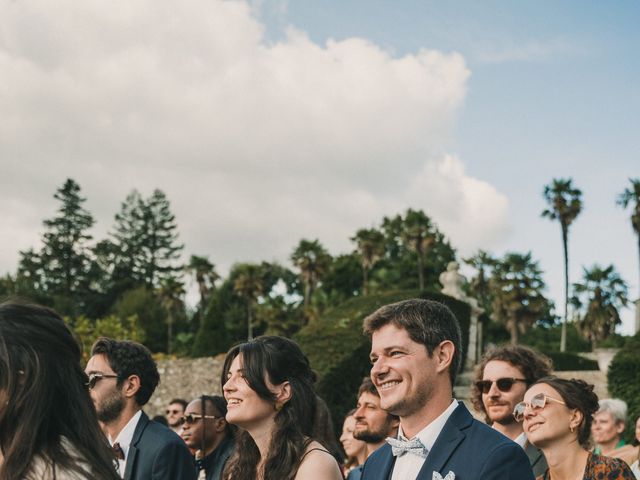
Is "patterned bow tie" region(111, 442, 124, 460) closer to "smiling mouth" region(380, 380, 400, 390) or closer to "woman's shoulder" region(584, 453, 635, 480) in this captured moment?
"smiling mouth" region(380, 380, 400, 390)

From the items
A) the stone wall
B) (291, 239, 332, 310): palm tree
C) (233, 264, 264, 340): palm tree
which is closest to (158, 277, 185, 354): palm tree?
(233, 264, 264, 340): palm tree

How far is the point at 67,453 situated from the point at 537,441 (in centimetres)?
330

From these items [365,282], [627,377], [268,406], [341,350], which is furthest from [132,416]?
[365,282]

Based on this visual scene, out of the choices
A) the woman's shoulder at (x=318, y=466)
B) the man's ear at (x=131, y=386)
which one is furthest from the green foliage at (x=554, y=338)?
the woman's shoulder at (x=318, y=466)

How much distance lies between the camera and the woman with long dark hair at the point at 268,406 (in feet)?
14.1

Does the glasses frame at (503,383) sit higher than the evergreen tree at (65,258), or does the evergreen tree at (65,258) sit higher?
the evergreen tree at (65,258)

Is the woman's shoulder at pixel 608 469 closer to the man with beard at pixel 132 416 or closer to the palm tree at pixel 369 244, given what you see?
the man with beard at pixel 132 416

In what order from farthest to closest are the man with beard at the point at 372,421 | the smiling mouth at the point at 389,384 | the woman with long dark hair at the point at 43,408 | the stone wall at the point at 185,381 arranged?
the stone wall at the point at 185,381 → the man with beard at the point at 372,421 → the smiling mouth at the point at 389,384 → the woman with long dark hair at the point at 43,408

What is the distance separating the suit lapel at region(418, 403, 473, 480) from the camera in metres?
3.17

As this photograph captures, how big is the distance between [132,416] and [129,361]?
0.41 metres

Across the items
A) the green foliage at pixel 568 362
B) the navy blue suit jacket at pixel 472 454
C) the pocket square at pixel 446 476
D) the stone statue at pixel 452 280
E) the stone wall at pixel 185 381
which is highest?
the stone statue at pixel 452 280

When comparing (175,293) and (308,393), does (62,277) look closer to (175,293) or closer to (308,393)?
(175,293)

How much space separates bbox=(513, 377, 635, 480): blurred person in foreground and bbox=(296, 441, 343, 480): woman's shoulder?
1.37 metres

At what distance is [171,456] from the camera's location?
5035 mm
